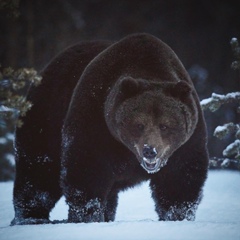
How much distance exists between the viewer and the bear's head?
4535mm

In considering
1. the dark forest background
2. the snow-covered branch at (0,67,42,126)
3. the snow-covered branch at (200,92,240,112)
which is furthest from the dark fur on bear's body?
the dark forest background

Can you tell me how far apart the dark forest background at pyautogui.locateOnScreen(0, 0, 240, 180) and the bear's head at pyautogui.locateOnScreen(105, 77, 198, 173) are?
8.58m

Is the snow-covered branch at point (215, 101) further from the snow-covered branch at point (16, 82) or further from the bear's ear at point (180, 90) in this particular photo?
the snow-covered branch at point (16, 82)

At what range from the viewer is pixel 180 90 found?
15.1 ft

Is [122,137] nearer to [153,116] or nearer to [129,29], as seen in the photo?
[153,116]

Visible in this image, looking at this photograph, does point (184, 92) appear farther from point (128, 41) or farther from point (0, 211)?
point (0, 211)

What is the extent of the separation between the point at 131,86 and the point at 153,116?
0.34 meters

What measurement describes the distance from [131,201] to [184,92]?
4.16 meters

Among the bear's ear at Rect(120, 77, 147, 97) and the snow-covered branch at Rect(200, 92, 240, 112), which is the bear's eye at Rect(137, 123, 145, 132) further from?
the snow-covered branch at Rect(200, 92, 240, 112)

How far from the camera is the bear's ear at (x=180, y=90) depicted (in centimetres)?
456

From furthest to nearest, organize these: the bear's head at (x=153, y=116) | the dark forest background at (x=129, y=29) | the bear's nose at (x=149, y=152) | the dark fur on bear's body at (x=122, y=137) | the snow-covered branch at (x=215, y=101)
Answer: the dark forest background at (x=129, y=29), the snow-covered branch at (x=215, y=101), the dark fur on bear's body at (x=122, y=137), the bear's head at (x=153, y=116), the bear's nose at (x=149, y=152)

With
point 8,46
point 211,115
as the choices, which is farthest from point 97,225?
point 8,46

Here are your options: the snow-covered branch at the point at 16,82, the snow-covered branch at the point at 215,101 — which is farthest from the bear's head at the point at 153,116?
the snow-covered branch at the point at 215,101

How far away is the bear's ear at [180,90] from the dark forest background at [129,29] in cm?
860
